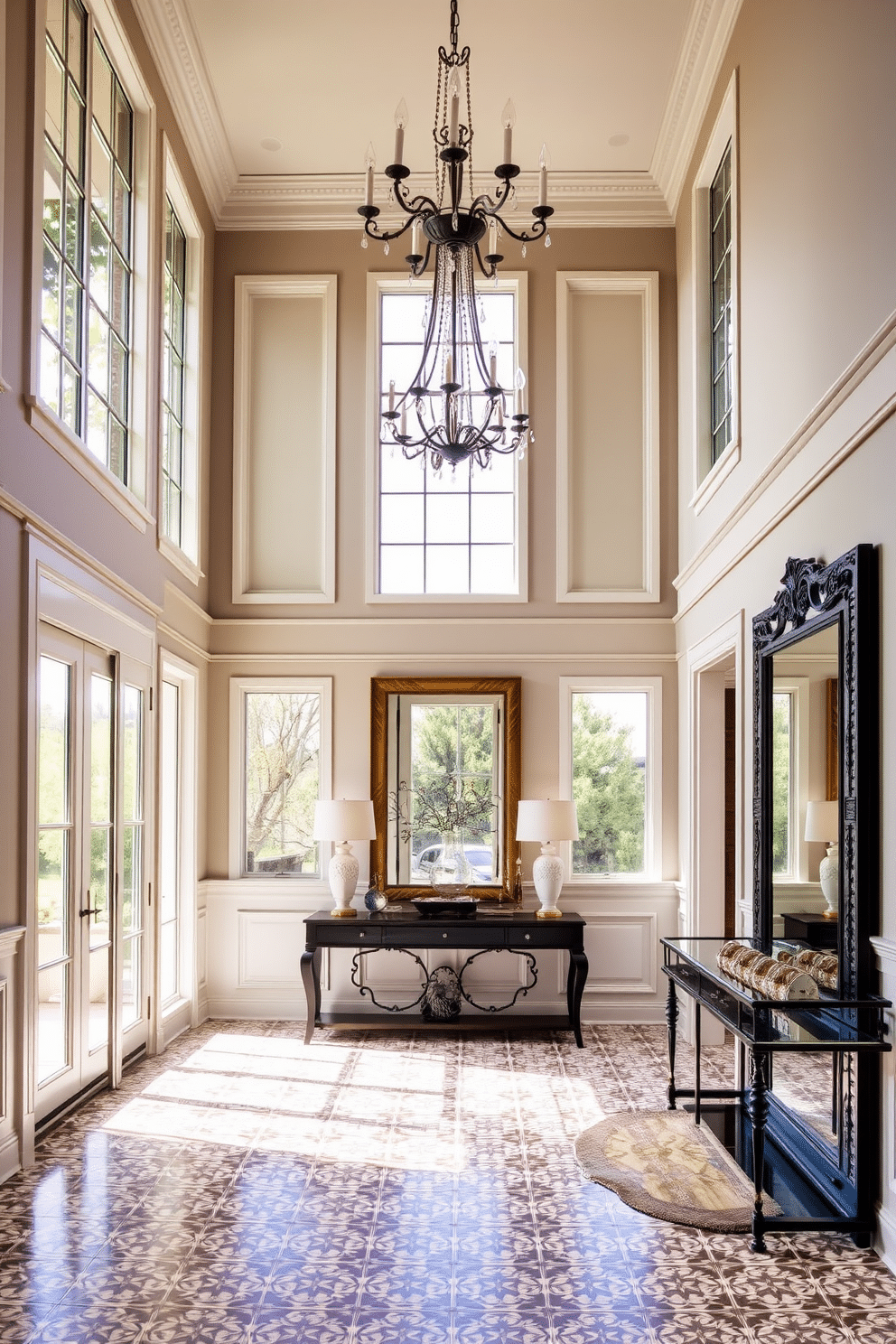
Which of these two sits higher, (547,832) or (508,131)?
(508,131)

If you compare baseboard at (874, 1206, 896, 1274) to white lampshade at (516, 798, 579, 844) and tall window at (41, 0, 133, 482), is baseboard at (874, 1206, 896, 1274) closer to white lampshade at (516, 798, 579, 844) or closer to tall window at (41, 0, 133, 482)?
white lampshade at (516, 798, 579, 844)

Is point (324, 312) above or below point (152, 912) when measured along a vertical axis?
above

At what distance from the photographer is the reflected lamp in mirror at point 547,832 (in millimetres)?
7105

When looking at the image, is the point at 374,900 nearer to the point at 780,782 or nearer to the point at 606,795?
the point at 606,795

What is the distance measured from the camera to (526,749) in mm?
7645

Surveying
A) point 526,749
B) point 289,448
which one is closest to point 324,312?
point 289,448

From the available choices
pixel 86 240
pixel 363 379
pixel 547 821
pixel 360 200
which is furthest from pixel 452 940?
pixel 360 200

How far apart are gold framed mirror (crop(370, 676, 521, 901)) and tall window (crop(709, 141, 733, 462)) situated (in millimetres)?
2108

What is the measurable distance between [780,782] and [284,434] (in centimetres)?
452

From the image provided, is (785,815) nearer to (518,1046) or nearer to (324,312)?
(518,1046)

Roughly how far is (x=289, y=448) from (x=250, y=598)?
42.2 inches

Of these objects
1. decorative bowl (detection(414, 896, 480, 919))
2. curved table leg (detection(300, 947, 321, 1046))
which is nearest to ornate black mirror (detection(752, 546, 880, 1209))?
decorative bowl (detection(414, 896, 480, 919))

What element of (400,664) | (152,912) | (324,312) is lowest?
(152,912)

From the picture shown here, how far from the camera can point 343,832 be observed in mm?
7105
